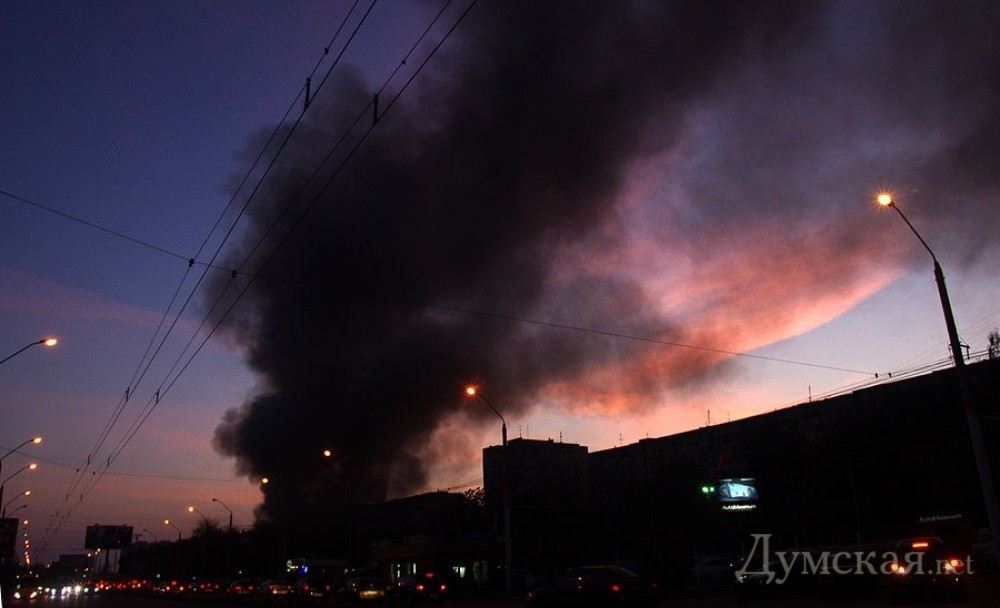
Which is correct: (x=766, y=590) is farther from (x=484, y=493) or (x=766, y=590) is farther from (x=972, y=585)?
(x=484, y=493)

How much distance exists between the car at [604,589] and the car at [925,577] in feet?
22.8

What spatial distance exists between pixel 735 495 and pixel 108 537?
10705 cm

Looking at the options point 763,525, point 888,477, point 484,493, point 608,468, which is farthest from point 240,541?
point 888,477

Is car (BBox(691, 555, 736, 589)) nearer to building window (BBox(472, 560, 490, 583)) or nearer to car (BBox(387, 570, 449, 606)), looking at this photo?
car (BBox(387, 570, 449, 606))

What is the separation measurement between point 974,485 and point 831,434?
51.6 ft

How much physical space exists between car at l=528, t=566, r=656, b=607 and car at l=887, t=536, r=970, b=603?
6.96 metres

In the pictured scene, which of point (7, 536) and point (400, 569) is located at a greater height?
point (7, 536)

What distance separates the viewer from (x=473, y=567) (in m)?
71.9

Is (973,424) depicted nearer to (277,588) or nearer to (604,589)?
(604,589)

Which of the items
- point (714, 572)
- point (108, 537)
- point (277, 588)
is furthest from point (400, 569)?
point (108, 537)

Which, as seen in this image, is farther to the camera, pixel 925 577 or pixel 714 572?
pixel 714 572

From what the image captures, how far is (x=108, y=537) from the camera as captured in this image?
121 metres

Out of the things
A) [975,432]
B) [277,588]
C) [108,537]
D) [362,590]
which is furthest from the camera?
[108,537]

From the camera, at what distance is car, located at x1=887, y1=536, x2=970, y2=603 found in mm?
21969
